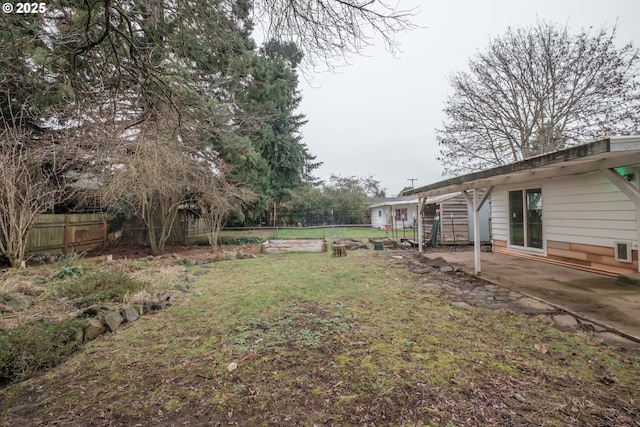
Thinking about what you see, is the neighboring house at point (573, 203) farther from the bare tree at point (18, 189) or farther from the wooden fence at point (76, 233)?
the wooden fence at point (76, 233)

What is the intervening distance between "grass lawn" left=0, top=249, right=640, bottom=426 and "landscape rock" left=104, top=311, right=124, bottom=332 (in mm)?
183

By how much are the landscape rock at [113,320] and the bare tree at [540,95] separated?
Result: 1413cm

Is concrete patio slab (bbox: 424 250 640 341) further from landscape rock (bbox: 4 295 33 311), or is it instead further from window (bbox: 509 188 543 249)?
landscape rock (bbox: 4 295 33 311)

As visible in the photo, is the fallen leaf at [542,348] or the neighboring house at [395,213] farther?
the neighboring house at [395,213]

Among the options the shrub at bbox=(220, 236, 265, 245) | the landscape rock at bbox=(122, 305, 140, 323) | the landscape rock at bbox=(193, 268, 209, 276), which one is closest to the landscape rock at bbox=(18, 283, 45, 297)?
the landscape rock at bbox=(122, 305, 140, 323)

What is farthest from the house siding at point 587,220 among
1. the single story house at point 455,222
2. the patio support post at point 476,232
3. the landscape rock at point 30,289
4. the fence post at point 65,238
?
the fence post at point 65,238

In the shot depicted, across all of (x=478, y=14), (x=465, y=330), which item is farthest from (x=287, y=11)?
(x=465, y=330)

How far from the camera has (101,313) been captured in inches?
148

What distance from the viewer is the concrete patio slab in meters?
3.42

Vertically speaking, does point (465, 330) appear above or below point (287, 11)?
below

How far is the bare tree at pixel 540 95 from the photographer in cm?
1005

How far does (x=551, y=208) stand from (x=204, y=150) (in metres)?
Answer: 10.8

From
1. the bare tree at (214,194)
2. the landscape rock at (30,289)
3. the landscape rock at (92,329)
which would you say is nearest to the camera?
the landscape rock at (92,329)

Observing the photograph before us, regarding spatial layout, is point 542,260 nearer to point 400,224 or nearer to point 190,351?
point 190,351
